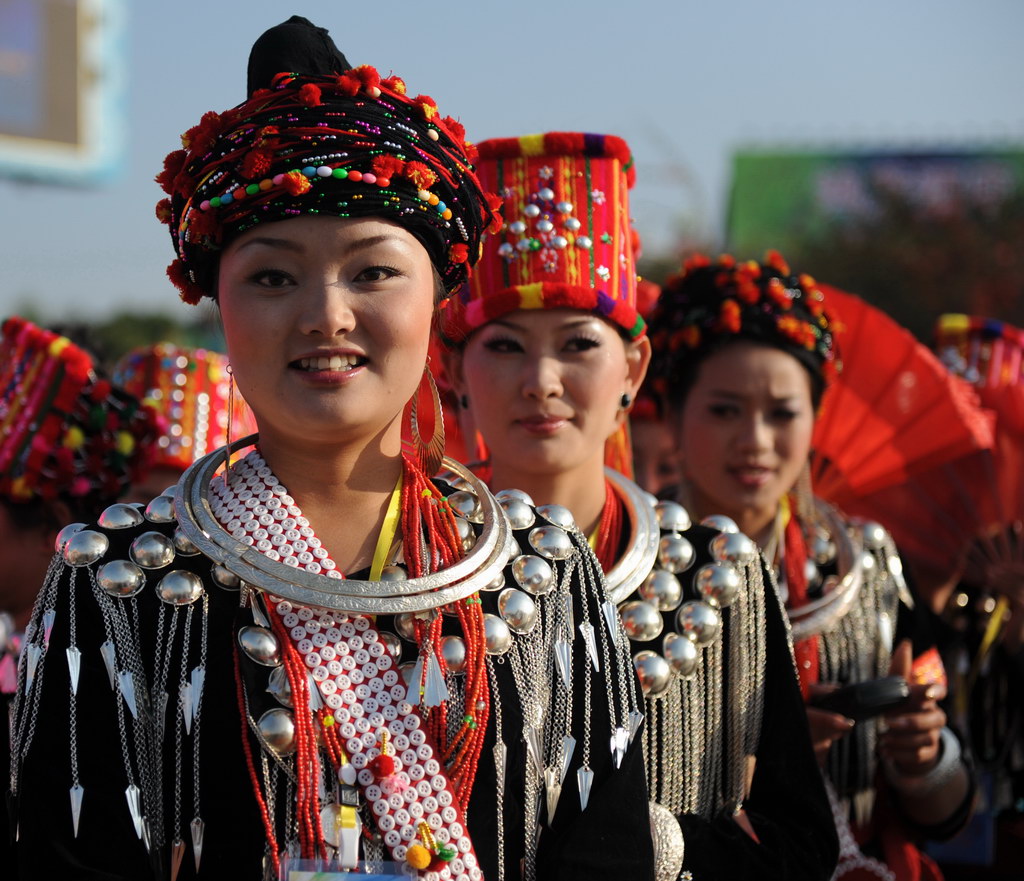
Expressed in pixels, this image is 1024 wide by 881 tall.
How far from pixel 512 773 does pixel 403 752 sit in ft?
0.57

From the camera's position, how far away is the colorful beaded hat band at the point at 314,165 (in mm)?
1785

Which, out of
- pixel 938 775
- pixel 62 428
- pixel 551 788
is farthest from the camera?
pixel 62 428

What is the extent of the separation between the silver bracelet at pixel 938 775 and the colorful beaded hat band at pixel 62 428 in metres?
2.18

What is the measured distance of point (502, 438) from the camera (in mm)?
2721

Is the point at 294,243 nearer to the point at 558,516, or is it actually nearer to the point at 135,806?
the point at 558,516

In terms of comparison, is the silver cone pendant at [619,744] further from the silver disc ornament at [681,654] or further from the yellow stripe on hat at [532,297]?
the yellow stripe on hat at [532,297]

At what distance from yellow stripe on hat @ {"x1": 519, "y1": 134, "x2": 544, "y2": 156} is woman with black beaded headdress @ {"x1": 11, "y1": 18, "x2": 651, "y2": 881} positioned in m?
0.93

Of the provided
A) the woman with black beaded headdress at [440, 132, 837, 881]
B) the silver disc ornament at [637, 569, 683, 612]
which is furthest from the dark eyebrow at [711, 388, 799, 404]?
the silver disc ornament at [637, 569, 683, 612]

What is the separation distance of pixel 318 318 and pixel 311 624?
417 mm

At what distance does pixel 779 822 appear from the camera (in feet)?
7.55

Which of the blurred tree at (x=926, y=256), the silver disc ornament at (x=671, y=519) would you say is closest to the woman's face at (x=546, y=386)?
the silver disc ornament at (x=671, y=519)

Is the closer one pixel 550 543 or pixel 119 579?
pixel 119 579

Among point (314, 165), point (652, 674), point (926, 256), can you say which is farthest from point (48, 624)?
point (926, 256)

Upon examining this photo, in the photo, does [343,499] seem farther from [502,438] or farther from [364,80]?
[502,438]
